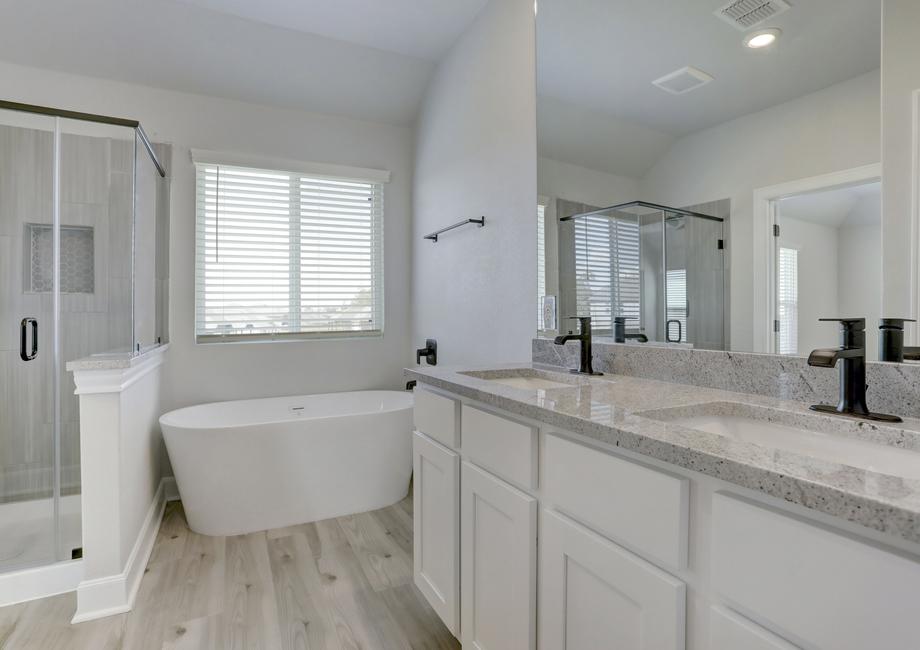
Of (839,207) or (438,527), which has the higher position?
(839,207)

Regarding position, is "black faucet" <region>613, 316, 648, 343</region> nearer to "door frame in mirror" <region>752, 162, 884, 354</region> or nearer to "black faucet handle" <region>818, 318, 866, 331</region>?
"door frame in mirror" <region>752, 162, 884, 354</region>

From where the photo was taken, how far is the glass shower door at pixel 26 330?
2.18 metres

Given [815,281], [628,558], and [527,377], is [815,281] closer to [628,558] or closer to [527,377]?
[628,558]

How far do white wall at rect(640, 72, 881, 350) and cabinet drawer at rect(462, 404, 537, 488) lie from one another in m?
0.64

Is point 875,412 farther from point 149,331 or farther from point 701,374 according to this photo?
point 149,331

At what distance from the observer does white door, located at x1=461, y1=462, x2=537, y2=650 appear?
3.60 feet

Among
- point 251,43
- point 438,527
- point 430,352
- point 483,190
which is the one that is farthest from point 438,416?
point 251,43

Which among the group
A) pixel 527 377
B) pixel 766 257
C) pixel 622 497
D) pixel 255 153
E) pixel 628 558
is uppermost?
pixel 255 153

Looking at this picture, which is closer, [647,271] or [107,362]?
[647,271]

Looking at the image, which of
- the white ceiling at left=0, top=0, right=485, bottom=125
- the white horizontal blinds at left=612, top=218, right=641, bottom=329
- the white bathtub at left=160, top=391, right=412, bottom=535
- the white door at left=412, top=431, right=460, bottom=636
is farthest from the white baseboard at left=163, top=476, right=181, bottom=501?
the white horizontal blinds at left=612, top=218, right=641, bottom=329

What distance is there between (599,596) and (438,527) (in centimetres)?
75

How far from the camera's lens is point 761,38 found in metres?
1.20

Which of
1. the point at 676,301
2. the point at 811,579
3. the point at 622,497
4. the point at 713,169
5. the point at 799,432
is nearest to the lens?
the point at 811,579

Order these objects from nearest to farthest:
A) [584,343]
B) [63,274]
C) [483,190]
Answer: [584,343], [63,274], [483,190]
